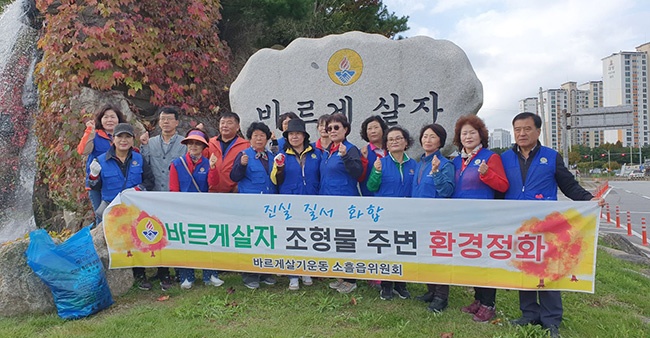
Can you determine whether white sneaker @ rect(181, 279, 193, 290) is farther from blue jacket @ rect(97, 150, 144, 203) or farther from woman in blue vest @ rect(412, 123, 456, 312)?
woman in blue vest @ rect(412, 123, 456, 312)

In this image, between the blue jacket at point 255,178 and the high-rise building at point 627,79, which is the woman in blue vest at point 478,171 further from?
the high-rise building at point 627,79

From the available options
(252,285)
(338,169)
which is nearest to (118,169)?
(252,285)

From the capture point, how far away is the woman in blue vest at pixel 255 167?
13.0ft

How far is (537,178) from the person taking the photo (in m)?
3.20

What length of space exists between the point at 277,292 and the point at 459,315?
1.60 meters

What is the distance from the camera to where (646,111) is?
44969mm

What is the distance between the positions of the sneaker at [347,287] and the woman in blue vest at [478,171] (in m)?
1.07

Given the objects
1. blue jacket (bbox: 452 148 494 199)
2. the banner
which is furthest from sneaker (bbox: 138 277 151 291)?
blue jacket (bbox: 452 148 494 199)

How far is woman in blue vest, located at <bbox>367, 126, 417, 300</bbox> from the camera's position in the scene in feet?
12.1

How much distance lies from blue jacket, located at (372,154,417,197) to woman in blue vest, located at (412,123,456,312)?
0.32ft

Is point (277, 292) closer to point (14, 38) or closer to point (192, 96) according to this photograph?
point (192, 96)

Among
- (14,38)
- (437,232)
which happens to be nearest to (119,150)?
(437,232)

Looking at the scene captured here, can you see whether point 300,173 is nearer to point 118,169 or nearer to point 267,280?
point 267,280

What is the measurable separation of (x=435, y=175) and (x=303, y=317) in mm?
1517
